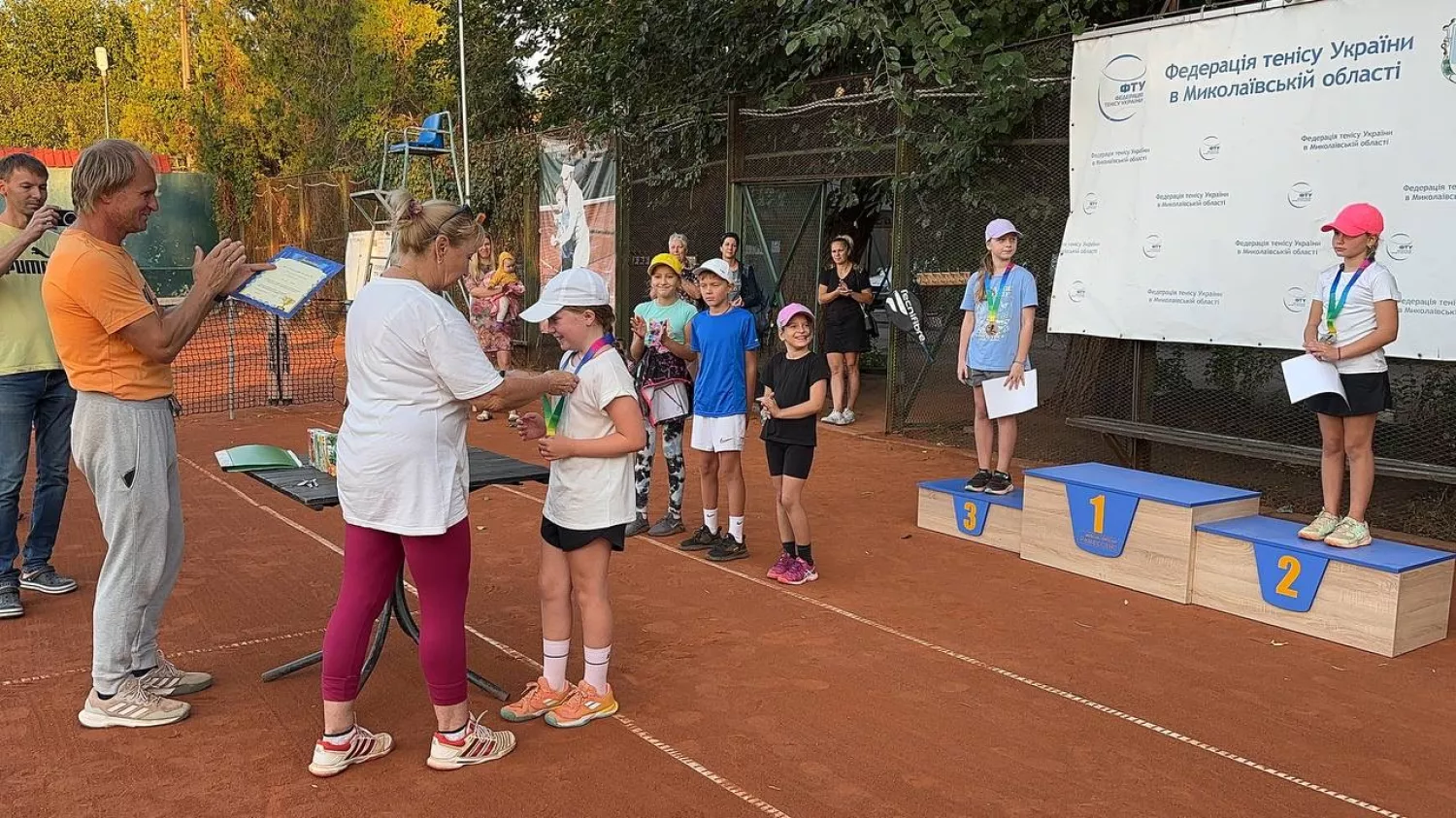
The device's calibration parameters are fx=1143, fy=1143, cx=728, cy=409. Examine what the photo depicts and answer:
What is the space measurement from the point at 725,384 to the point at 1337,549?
334 cm

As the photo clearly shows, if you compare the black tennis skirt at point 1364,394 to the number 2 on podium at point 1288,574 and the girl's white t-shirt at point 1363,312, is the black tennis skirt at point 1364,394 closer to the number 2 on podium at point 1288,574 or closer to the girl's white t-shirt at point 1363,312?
the girl's white t-shirt at point 1363,312

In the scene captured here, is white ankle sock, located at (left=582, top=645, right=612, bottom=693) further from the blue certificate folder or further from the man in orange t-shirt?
the blue certificate folder

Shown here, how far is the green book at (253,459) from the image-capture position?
4.81 metres

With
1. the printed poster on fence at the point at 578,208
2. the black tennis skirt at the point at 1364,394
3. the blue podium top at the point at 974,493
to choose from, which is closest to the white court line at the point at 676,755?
the blue podium top at the point at 974,493

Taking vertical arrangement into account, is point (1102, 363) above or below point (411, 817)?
above

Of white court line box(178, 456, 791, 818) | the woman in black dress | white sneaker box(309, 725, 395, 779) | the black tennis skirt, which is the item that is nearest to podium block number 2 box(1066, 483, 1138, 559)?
the black tennis skirt

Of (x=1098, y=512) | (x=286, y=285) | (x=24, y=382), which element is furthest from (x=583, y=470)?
(x=286, y=285)

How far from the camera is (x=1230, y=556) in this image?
5.98 metres

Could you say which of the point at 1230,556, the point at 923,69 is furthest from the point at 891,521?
the point at 923,69

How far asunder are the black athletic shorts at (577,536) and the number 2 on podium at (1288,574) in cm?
349

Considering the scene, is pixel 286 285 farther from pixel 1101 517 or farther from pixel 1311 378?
pixel 1311 378

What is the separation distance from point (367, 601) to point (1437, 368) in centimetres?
676

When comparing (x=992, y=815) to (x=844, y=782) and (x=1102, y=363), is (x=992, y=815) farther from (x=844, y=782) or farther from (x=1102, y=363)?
(x=1102, y=363)

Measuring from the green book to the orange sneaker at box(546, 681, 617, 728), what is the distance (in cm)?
166
